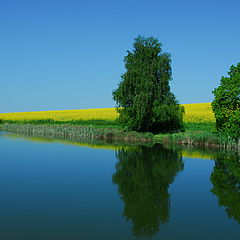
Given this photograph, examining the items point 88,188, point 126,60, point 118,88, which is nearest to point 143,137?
point 118,88

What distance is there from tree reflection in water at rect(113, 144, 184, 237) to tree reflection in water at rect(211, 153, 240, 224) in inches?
73.2

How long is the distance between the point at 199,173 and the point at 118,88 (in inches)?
982

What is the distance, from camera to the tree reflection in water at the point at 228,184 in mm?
10695

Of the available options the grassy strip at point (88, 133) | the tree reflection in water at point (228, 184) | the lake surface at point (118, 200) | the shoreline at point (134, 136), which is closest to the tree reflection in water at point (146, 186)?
the lake surface at point (118, 200)

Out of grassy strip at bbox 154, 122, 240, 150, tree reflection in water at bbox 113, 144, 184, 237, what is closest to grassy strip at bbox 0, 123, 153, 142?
grassy strip at bbox 154, 122, 240, 150

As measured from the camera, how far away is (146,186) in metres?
13.8

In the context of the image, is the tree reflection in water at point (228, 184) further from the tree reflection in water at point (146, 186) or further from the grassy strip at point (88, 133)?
the grassy strip at point (88, 133)

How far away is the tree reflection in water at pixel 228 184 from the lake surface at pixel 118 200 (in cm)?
3

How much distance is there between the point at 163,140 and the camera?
116ft

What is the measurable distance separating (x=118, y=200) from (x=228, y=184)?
5487mm

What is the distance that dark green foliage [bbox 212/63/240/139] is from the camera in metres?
27.6

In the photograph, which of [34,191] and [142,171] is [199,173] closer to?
[142,171]

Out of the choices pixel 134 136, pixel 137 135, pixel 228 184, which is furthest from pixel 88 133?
pixel 228 184

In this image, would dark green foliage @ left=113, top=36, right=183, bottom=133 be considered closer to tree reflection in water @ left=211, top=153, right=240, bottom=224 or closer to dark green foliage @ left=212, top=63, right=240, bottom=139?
dark green foliage @ left=212, top=63, right=240, bottom=139
